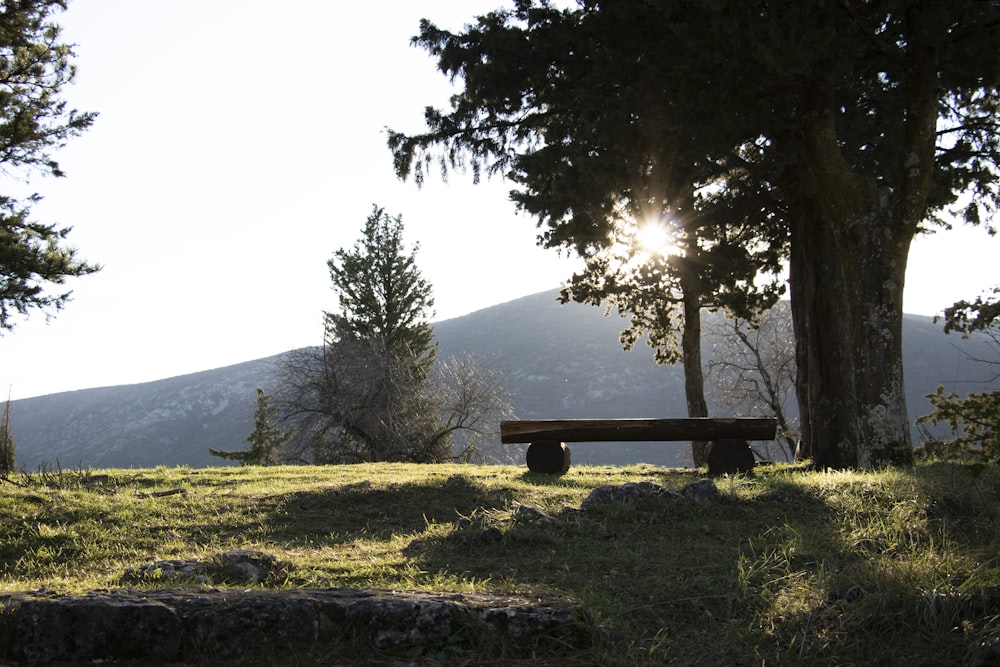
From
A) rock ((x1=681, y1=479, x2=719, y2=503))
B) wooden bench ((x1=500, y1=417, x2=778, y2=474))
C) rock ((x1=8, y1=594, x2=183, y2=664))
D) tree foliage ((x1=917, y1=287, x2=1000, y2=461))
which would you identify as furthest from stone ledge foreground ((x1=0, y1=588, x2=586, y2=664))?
tree foliage ((x1=917, y1=287, x2=1000, y2=461))

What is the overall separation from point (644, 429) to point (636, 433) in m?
0.19

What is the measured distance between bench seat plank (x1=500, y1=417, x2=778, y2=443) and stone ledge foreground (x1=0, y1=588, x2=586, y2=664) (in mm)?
8166

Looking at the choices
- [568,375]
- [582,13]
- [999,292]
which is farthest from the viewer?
[568,375]

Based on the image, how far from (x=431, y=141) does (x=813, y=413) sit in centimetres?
891

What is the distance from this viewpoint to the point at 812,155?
10273 millimetres

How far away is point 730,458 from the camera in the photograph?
38.3 ft

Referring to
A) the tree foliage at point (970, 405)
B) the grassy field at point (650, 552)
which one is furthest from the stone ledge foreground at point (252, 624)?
the tree foliage at point (970, 405)

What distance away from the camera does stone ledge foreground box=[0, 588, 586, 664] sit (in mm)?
3502

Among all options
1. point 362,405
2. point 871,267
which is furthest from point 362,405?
point 871,267

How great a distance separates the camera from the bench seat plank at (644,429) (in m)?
11.5

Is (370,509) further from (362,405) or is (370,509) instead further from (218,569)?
(362,405)

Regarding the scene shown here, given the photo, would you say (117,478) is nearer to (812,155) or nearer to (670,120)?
(670,120)

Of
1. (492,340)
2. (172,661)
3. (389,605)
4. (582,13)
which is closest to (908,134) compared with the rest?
(582,13)

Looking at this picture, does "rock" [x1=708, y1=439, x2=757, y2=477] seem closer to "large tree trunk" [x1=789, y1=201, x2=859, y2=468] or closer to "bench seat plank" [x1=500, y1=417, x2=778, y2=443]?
"bench seat plank" [x1=500, y1=417, x2=778, y2=443]
